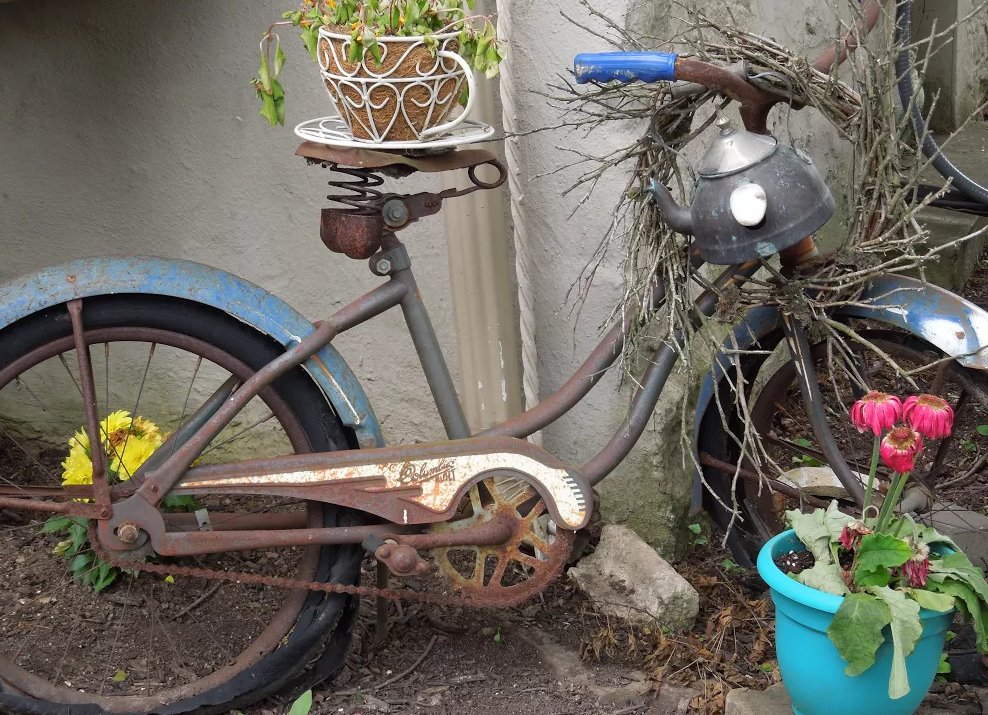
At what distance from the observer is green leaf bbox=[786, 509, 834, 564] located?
198 centimetres

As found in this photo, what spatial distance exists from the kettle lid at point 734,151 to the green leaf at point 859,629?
790 millimetres

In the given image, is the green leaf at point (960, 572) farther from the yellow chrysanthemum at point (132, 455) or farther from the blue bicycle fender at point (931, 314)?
the yellow chrysanthemum at point (132, 455)

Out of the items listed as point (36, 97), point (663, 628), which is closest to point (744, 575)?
point (663, 628)

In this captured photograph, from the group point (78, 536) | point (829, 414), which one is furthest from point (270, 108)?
point (829, 414)

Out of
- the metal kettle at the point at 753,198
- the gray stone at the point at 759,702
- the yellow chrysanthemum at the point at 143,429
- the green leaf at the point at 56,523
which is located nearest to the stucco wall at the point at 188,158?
the yellow chrysanthemum at the point at 143,429

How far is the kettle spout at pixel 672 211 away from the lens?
1.93 m

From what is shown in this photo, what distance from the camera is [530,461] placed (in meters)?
2.20

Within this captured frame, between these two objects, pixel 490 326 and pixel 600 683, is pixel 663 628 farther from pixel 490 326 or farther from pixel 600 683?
pixel 490 326

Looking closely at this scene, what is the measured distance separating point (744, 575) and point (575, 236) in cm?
96

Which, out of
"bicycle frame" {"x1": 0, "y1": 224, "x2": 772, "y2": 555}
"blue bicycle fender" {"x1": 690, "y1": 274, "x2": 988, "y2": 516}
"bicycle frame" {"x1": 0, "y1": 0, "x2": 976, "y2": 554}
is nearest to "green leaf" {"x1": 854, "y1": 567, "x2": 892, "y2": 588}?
"bicycle frame" {"x1": 0, "y1": 0, "x2": 976, "y2": 554}

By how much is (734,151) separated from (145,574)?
1.85m

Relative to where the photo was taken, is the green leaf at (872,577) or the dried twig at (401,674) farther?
the dried twig at (401,674)

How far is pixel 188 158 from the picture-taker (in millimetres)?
2875

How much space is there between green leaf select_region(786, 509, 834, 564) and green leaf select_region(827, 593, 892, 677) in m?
0.15
